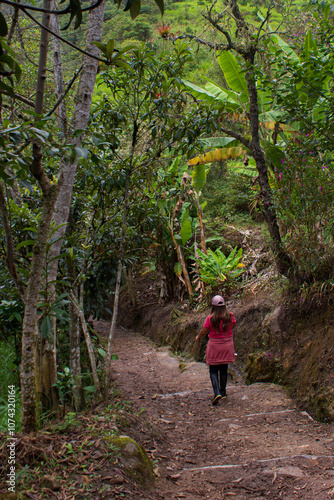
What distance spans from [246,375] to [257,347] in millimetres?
486

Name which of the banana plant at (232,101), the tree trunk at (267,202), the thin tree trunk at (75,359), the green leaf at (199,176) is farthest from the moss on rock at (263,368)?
the green leaf at (199,176)

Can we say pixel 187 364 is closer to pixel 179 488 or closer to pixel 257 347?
pixel 257 347

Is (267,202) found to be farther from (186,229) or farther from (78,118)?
(186,229)

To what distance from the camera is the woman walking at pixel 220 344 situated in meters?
5.34

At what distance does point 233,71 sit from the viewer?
27.3ft

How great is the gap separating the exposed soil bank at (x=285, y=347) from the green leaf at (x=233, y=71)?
194 inches

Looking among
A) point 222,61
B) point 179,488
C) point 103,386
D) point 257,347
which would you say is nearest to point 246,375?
point 257,347

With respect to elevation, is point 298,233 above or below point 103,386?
above

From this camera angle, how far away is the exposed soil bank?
436 cm

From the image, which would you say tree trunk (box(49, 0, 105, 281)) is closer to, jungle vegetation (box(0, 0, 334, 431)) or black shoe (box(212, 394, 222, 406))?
jungle vegetation (box(0, 0, 334, 431))

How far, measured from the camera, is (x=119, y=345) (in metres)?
9.32

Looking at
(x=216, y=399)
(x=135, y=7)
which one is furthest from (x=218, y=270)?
(x=135, y=7)

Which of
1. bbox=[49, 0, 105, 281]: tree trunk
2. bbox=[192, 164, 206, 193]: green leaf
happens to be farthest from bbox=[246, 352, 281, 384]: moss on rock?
bbox=[192, 164, 206, 193]: green leaf

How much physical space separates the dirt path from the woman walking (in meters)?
0.34
